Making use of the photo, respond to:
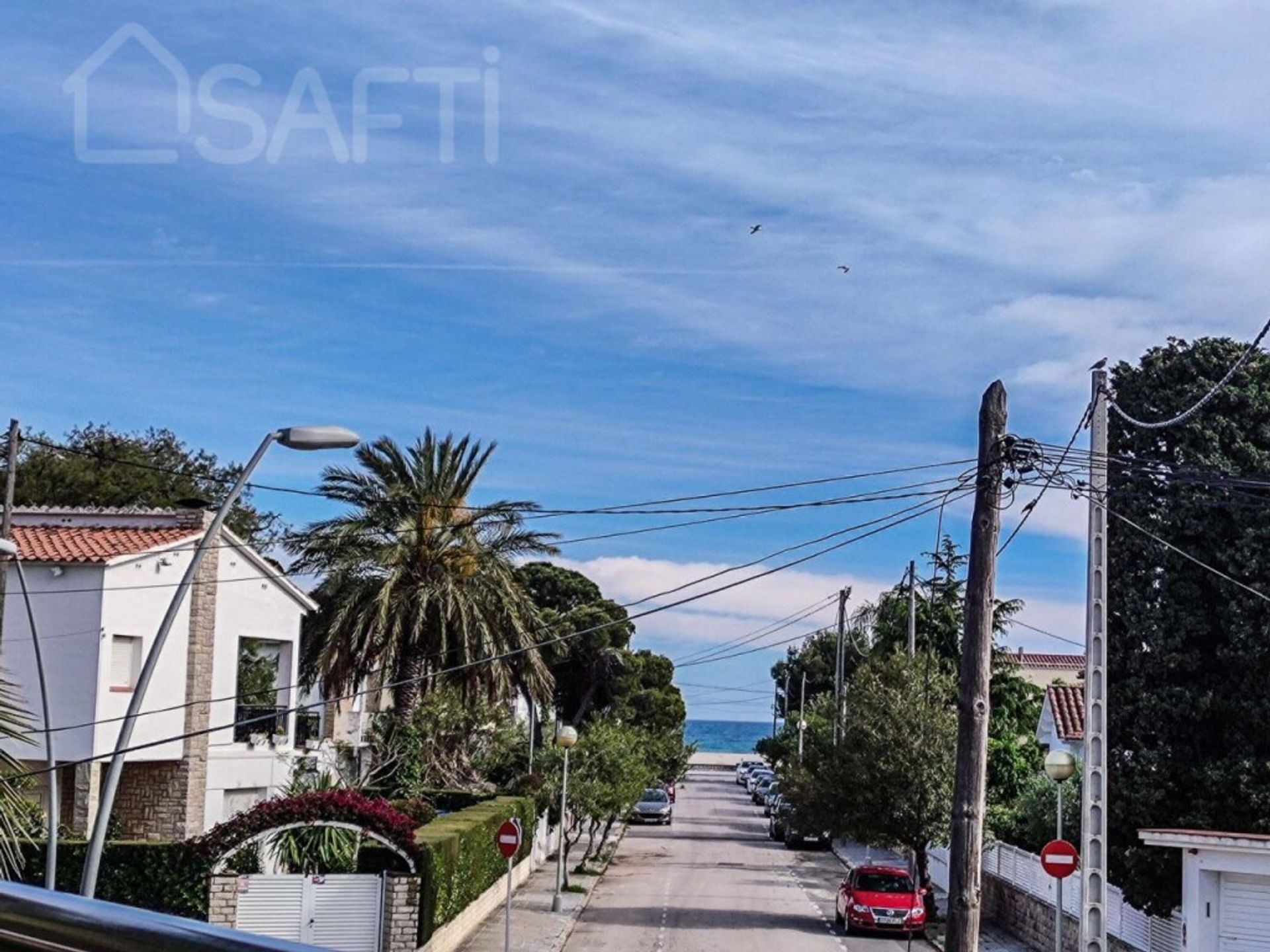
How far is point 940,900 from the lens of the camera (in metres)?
43.6

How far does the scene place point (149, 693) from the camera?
1335 inches

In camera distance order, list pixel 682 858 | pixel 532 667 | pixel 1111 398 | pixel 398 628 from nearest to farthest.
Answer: pixel 1111 398
pixel 398 628
pixel 532 667
pixel 682 858

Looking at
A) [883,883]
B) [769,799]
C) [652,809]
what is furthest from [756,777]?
[883,883]

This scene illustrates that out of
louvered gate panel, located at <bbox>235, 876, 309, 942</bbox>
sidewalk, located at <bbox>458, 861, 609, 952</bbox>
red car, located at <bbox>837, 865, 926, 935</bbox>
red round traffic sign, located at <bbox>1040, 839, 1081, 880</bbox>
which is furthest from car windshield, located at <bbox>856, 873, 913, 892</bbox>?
louvered gate panel, located at <bbox>235, 876, 309, 942</bbox>

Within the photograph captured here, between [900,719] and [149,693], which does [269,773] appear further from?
[900,719]

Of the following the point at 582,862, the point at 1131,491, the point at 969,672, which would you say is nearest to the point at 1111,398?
the point at 969,672

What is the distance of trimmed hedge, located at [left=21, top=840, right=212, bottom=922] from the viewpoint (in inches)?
995

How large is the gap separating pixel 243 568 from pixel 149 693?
478cm

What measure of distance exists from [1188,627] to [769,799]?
2114 inches

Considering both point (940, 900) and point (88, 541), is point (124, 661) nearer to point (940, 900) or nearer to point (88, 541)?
point (88, 541)

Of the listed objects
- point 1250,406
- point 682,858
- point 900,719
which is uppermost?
point 1250,406

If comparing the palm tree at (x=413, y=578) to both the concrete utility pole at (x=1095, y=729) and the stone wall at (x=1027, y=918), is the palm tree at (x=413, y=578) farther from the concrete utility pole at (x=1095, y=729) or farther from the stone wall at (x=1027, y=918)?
the concrete utility pole at (x=1095, y=729)

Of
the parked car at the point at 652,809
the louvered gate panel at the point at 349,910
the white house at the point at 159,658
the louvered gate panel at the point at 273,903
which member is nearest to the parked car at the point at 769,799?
the parked car at the point at 652,809

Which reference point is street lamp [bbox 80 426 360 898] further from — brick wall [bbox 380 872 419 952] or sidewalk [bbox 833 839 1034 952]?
sidewalk [bbox 833 839 1034 952]
